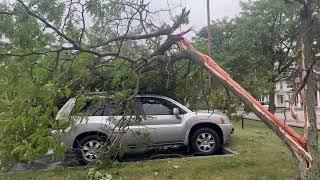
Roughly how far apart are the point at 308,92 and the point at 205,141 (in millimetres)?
3600

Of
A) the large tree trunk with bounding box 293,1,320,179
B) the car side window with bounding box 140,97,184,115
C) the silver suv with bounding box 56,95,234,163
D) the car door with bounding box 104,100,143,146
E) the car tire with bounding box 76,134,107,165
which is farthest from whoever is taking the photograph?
the car side window with bounding box 140,97,184,115

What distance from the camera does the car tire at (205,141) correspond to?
33.3 feet

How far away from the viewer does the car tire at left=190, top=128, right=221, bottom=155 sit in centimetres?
1016

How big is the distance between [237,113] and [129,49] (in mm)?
2615

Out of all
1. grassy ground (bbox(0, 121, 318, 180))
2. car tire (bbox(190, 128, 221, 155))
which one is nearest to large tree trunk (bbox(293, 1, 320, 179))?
grassy ground (bbox(0, 121, 318, 180))

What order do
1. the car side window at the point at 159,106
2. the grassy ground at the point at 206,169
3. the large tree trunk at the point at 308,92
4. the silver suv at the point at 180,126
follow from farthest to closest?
the car side window at the point at 159,106 < the silver suv at the point at 180,126 < the grassy ground at the point at 206,169 < the large tree trunk at the point at 308,92

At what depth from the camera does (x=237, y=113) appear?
9125mm

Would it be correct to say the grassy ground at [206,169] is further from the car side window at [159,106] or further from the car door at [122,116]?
the car side window at [159,106]

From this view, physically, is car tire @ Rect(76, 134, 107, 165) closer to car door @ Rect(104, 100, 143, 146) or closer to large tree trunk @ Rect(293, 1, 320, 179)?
car door @ Rect(104, 100, 143, 146)

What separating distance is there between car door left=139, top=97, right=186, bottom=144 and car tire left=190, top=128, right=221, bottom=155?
0.32 metres

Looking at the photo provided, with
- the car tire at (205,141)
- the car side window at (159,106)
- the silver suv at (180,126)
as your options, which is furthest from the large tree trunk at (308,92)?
the car side window at (159,106)

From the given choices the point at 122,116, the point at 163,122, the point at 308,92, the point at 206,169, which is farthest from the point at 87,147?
the point at 308,92

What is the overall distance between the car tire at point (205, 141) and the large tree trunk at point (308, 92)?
3428 mm

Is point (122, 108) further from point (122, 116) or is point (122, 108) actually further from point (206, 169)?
point (206, 169)
